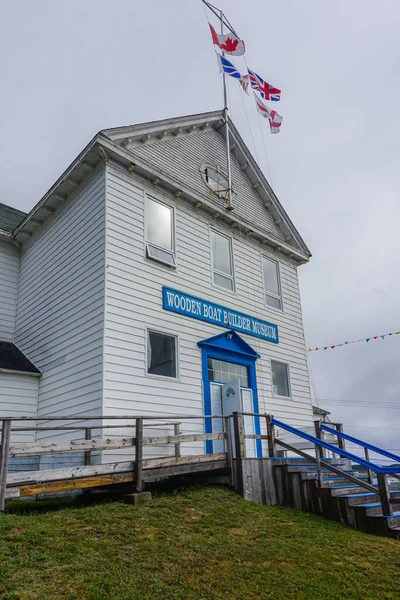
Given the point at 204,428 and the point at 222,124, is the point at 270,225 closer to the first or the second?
the point at 222,124

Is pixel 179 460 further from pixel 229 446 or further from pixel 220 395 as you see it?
pixel 220 395

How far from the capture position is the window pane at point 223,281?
15000mm

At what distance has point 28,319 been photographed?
1465 centimetres

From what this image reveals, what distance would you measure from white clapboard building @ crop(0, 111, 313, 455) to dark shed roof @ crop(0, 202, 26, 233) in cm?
10

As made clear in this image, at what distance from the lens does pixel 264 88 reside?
1755 cm

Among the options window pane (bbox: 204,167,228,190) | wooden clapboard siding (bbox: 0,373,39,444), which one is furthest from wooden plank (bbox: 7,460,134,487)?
window pane (bbox: 204,167,228,190)

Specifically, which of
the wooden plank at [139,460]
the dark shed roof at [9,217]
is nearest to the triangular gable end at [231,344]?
the wooden plank at [139,460]

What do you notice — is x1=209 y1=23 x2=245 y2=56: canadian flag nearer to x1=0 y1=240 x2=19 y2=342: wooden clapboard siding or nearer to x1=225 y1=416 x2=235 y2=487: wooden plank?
A: x1=0 y1=240 x2=19 y2=342: wooden clapboard siding

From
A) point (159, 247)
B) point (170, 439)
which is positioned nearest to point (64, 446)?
point (170, 439)

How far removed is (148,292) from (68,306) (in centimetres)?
210

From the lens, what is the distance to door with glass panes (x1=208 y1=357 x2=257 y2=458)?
517 inches

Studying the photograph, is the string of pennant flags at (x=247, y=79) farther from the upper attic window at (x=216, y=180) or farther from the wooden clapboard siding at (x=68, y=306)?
the wooden clapboard siding at (x=68, y=306)

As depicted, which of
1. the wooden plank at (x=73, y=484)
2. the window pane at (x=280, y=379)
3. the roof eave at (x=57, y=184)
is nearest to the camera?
the wooden plank at (x=73, y=484)

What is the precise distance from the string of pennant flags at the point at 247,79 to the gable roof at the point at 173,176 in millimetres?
1214
